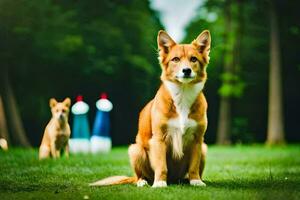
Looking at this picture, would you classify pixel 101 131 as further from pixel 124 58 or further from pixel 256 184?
pixel 256 184

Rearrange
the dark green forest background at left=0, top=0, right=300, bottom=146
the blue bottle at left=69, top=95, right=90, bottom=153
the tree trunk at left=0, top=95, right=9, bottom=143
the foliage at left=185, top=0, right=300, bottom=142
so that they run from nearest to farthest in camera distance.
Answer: the blue bottle at left=69, top=95, right=90, bottom=153
the tree trunk at left=0, top=95, right=9, bottom=143
the dark green forest background at left=0, top=0, right=300, bottom=146
the foliage at left=185, top=0, right=300, bottom=142

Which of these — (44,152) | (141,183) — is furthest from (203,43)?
(44,152)

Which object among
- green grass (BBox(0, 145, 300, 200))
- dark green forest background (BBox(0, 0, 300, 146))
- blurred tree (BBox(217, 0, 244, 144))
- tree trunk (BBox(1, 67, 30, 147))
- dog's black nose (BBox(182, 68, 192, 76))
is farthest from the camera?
blurred tree (BBox(217, 0, 244, 144))

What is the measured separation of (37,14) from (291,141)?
23.7 ft

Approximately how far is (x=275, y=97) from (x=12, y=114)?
5858 millimetres

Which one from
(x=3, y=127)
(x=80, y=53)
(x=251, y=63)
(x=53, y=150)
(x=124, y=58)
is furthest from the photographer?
(x=251, y=63)

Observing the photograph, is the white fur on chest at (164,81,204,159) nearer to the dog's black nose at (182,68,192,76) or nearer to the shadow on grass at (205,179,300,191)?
the dog's black nose at (182,68,192,76)

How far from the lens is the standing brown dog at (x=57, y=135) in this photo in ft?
28.0

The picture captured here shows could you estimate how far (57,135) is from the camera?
8539mm

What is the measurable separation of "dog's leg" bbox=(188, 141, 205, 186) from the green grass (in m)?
0.11

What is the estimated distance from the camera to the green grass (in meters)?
5.00

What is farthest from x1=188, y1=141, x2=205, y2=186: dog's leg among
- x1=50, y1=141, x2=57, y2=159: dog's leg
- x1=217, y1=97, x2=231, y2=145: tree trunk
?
x1=217, y1=97, x2=231, y2=145: tree trunk

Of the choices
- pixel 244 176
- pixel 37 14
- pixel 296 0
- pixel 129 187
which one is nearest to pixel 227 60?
pixel 296 0

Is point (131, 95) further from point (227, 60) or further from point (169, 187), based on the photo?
point (169, 187)
